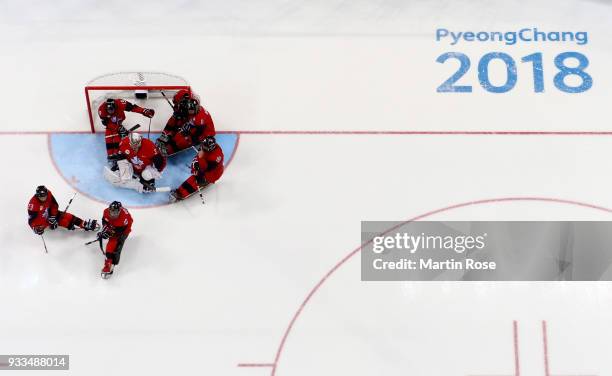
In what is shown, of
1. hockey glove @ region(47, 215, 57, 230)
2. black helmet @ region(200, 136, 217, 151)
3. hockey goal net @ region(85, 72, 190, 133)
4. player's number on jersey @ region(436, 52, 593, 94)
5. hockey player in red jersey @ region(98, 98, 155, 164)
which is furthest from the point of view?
player's number on jersey @ region(436, 52, 593, 94)

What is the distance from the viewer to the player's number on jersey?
26.1 ft

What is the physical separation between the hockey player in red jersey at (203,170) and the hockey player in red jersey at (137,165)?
20 cm

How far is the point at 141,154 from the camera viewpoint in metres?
7.16

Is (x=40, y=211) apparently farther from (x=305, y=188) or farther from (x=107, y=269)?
(x=305, y=188)

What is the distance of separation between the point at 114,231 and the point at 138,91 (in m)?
1.37

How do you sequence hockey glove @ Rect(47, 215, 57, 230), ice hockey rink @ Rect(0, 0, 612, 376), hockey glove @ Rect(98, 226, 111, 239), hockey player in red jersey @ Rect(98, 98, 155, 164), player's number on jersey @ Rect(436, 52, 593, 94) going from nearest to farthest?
ice hockey rink @ Rect(0, 0, 612, 376) → hockey glove @ Rect(98, 226, 111, 239) → hockey glove @ Rect(47, 215, 57, 230) → hockey player in red jersey @ Rect(98, 98, 155, 164) → player's number on jersey @ Rect(436, 52, 593, 94)

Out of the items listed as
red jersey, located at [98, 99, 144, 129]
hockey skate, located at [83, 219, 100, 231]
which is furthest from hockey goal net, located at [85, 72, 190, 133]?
hockey skate, located at [83, 219, 100, 231]

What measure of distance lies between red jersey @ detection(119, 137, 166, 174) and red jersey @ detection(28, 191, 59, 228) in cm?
60

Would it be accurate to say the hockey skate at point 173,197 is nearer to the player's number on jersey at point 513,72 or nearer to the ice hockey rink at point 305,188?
the ice hockey rink at point 305,188

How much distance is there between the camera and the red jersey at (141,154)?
7156 mm

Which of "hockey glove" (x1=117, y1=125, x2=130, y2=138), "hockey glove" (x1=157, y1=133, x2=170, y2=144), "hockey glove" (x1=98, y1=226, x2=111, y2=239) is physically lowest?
→ "hockey glove" (x1=98, y1=226, x2=111, y2=239)

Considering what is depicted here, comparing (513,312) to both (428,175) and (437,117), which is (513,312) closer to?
(428,175)

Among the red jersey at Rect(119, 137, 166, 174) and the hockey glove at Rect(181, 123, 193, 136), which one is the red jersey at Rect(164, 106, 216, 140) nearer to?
the hockey glove at Rect(181, 123, 193, 136)

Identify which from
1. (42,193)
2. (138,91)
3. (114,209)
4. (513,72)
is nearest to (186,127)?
(138,91)
